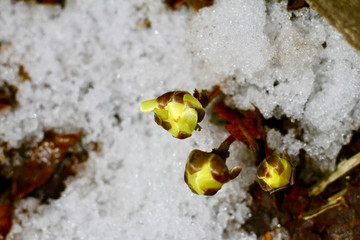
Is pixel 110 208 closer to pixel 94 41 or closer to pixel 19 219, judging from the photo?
pixel 19 219

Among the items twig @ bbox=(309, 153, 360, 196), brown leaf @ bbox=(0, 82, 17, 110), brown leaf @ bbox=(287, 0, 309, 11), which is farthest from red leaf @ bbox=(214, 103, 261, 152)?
brown leaf @ bbox=(0, 82, 17, 110)

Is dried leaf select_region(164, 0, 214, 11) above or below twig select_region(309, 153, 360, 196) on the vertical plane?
above

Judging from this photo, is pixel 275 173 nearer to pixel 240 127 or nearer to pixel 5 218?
pixel 240 127

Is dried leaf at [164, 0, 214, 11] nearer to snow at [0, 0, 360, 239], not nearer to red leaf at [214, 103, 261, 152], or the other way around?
snow at [0, 0, 360, 239]

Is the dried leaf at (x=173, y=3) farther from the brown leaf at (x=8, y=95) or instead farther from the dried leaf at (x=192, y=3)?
the brown leaf at (x=8, y=95)

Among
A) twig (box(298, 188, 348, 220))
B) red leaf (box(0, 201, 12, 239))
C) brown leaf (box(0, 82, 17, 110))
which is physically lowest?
red leaf (box(0, 201, 12, 239))

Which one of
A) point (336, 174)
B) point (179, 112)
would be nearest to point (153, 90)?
point (179, 112)

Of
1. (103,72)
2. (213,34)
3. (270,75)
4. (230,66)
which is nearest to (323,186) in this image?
(270,75)
